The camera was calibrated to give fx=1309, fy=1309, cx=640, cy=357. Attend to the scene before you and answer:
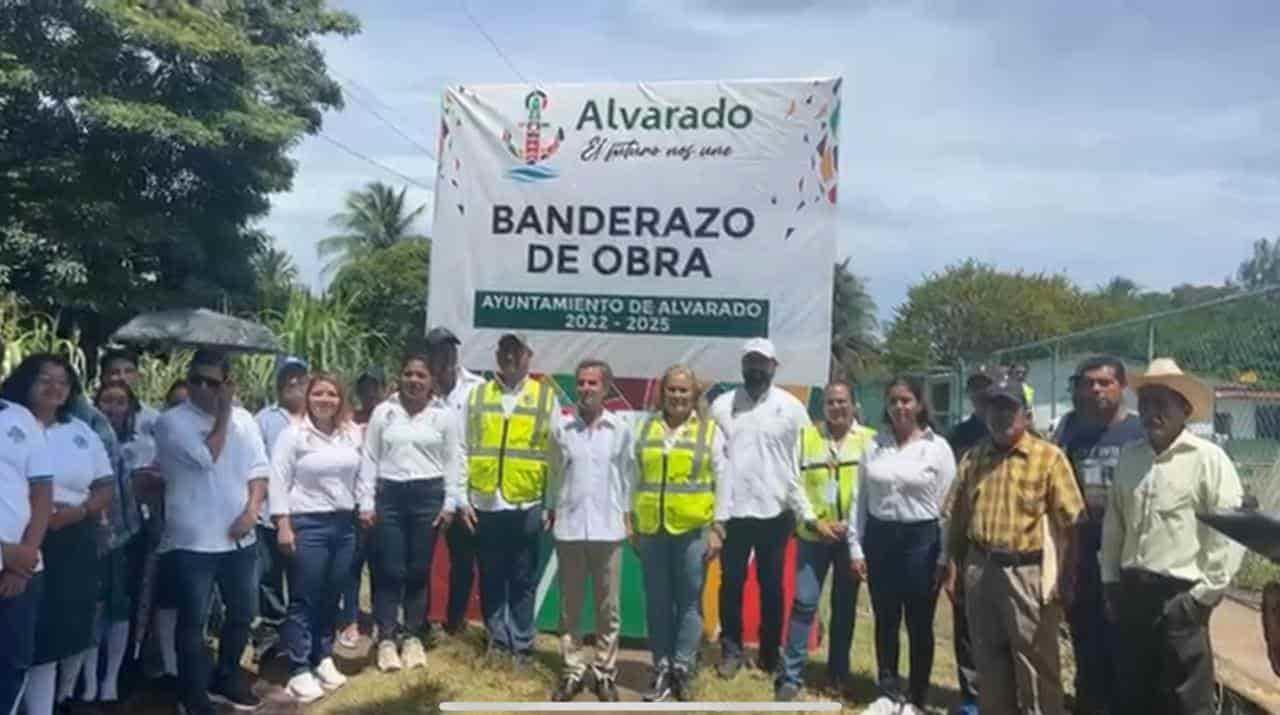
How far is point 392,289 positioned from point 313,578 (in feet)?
87.5

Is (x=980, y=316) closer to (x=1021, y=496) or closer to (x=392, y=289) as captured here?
(x=392, y=289)

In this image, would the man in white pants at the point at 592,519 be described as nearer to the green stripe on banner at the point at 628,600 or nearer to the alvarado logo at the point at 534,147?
the green stripe on banner at the point at 628,600

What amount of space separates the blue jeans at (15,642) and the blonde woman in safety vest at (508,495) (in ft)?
8.92

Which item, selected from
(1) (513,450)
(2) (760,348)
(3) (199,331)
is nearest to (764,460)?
(2) (760,348)

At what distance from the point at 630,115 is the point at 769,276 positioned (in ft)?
4.49

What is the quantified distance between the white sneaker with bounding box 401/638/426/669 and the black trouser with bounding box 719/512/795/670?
173 centimetres

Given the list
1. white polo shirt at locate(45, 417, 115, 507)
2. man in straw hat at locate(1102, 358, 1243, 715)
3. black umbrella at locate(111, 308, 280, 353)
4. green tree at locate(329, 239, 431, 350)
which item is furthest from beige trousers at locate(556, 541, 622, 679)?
green tree at locate(329, 239, 431, 350)

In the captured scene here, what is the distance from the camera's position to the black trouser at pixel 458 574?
7656 mm

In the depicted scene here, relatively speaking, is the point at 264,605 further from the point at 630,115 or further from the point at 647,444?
the point at 630,115

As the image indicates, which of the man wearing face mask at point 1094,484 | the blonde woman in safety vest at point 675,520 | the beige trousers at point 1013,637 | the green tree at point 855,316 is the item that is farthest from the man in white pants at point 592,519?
the green tree at point 855,316

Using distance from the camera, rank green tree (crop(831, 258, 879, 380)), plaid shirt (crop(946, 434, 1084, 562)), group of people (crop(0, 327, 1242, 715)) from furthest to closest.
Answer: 1. green tree (crop(831, 258, 879, 380))
2. plaid shirt (crop(946, 434, 1084, 562))
3. group of people (crop(0, 327, 1242, 715))

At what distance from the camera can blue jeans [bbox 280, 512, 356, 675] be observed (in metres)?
7.02

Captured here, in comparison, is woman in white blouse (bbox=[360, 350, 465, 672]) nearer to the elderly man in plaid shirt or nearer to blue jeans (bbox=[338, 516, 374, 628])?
blue jeans (bbox=[338, 516, 374, 628])

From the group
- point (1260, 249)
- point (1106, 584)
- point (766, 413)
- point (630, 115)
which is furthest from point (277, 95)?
point (1260, 249)
